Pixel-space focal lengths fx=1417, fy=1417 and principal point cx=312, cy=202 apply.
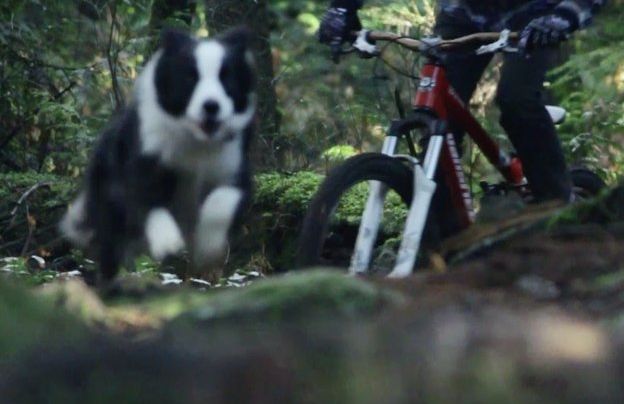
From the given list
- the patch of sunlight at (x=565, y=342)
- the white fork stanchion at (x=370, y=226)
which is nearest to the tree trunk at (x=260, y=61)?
the white fork stanchion at (x=370, y=226)

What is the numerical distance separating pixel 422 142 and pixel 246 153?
85 centimetres

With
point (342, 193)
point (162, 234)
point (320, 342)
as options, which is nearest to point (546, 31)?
point (342, 193)

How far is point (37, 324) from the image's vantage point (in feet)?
10.5

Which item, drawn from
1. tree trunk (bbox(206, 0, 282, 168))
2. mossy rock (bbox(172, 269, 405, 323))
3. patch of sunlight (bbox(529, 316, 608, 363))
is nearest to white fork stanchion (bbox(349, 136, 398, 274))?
mossy rock (bbox(172, 269, 405, 323))

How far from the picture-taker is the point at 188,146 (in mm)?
6539

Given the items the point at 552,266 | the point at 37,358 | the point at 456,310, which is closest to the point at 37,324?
the point at 37,358

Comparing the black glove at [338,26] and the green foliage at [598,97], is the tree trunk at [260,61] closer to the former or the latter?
the green foliage at [598,97]

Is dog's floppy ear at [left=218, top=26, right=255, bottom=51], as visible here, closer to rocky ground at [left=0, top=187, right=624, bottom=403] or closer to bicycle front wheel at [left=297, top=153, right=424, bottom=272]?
bicycle front wheel at [left=297, top=153, right=424, bottom=272]

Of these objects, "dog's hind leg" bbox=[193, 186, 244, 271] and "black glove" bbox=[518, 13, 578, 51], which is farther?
"dog's hind leg" bbox=[193, 186, 244, 271]

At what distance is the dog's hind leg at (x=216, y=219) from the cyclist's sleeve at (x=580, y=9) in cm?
171

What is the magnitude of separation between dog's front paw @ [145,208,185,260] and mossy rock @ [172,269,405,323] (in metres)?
2.66

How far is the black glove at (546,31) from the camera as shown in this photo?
20.4 feet

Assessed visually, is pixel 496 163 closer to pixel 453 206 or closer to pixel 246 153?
pixel 453 206

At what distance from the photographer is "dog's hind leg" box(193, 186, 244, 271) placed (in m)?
6.50
